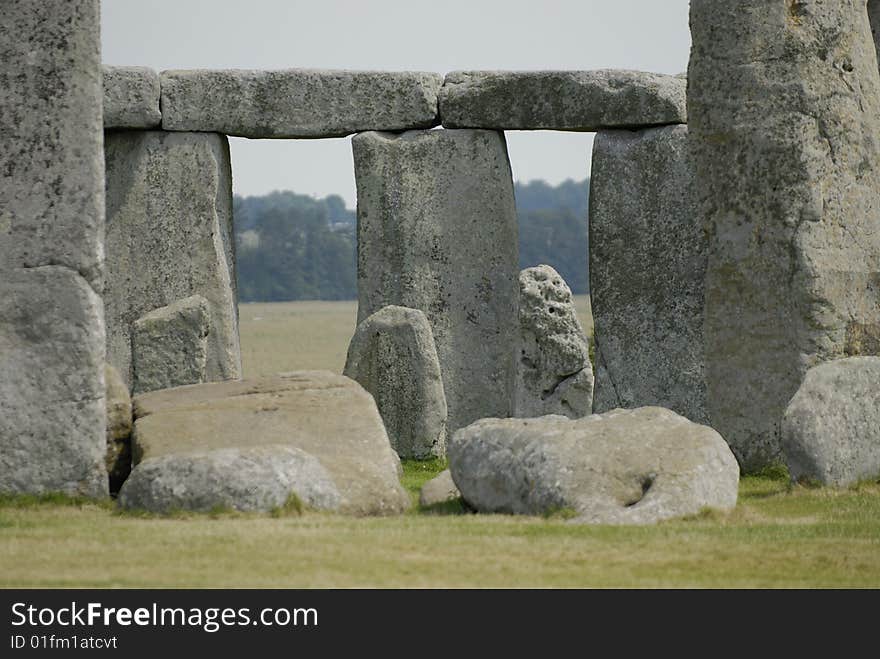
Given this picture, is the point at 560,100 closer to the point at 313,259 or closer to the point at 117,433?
the point at 117,433

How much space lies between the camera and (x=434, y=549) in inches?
437

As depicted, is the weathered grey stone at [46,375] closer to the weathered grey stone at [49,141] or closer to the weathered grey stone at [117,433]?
the weathered grey stone at [49,141]

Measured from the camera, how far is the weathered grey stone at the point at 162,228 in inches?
801

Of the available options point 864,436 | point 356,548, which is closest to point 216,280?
point 864,436

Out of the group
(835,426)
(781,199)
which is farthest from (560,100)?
(835,426)

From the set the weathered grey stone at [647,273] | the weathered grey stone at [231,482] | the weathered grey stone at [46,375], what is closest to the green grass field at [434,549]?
the weathered grey stone at [231,482]

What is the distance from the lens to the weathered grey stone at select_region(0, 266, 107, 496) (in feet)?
42.7

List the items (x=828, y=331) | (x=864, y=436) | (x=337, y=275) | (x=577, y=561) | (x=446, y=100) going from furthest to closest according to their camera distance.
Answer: (x=337, y=275), (x=446, y=100), (x=828, y=331), (x=864, y=436), (x=577, y=561)

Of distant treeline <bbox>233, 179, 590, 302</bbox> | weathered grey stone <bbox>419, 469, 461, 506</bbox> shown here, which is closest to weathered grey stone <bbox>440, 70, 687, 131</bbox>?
weathered grey stone <bbox>419, 469, 461, 506</bbox>

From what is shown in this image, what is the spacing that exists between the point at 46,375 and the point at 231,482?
5.54 feet

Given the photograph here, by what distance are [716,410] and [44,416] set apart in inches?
217

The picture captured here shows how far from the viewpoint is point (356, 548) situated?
36.1 feet

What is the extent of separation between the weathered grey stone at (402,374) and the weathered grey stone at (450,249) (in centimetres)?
220
